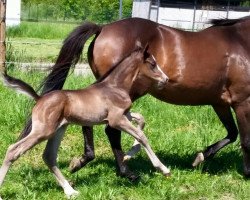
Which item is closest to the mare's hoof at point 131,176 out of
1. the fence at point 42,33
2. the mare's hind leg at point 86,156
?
the mare's hind leg at point 86,156

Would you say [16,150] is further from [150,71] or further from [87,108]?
[150,71]

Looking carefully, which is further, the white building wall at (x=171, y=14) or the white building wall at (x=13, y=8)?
the white building wall at (x=13, y=8)

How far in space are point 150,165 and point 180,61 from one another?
49.9 inches

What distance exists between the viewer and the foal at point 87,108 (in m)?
4.39

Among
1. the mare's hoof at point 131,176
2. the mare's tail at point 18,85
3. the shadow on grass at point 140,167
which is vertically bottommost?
the shadow on grass at point 140,167

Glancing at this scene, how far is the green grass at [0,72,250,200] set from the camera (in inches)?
194

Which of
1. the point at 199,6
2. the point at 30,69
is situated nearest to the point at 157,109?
the point at 30,69

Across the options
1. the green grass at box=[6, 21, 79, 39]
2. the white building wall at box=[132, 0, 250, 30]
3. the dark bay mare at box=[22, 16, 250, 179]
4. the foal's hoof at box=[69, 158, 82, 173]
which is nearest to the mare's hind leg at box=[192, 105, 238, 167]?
the dark bay mare at box=[22, 16, 250, 179]

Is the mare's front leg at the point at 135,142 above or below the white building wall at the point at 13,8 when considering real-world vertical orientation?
above

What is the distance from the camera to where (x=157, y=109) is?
8.03 m

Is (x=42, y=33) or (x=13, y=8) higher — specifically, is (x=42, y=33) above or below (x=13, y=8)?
above

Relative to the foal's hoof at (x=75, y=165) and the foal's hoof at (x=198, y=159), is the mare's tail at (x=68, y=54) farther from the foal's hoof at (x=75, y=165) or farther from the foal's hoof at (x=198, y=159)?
the foal's hoof at (x=198, y=159)

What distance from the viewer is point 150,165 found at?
19.5ft

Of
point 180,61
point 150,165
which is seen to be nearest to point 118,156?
point 150,165
